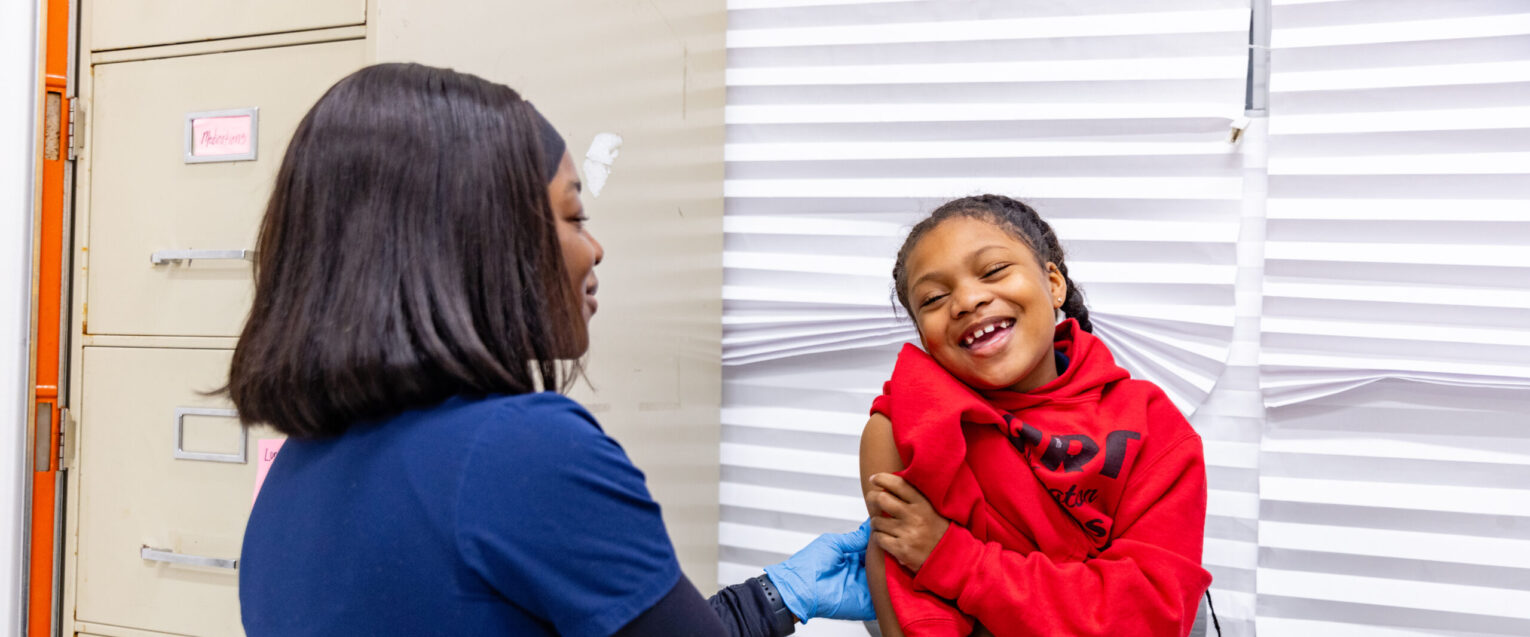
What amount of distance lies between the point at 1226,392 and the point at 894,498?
0.97 meters

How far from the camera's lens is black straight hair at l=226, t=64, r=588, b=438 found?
0.85 metres

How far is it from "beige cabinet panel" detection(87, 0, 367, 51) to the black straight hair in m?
0.65

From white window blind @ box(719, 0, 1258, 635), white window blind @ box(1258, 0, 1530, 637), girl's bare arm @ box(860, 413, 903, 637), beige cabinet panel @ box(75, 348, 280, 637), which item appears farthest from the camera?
white window blind @ box(719, 0, 1258, 635)

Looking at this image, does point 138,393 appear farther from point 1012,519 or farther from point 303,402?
point 1012,519

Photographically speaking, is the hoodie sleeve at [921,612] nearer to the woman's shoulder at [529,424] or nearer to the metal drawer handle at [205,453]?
the woman's shoulder at [529,424]

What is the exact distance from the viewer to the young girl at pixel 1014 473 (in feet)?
4.38

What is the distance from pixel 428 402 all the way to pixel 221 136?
99 cm

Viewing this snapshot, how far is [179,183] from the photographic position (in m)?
1.59

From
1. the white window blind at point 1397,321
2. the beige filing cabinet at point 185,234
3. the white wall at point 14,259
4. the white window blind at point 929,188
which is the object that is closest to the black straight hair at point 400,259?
the beige filing cabinet at point 185,234

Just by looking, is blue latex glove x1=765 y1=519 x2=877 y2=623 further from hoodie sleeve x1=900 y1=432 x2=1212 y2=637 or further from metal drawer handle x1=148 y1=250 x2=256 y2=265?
metal drawer handle x1=148 y1=250 x2=256 y2=265

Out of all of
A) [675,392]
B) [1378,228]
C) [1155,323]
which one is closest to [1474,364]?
[1378,228]

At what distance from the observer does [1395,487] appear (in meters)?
1.86

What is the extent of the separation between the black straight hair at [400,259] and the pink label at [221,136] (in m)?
0.71

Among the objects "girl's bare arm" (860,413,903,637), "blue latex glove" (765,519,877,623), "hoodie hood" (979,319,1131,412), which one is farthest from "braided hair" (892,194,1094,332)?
"blue latex glove" (765,519,877,623)
